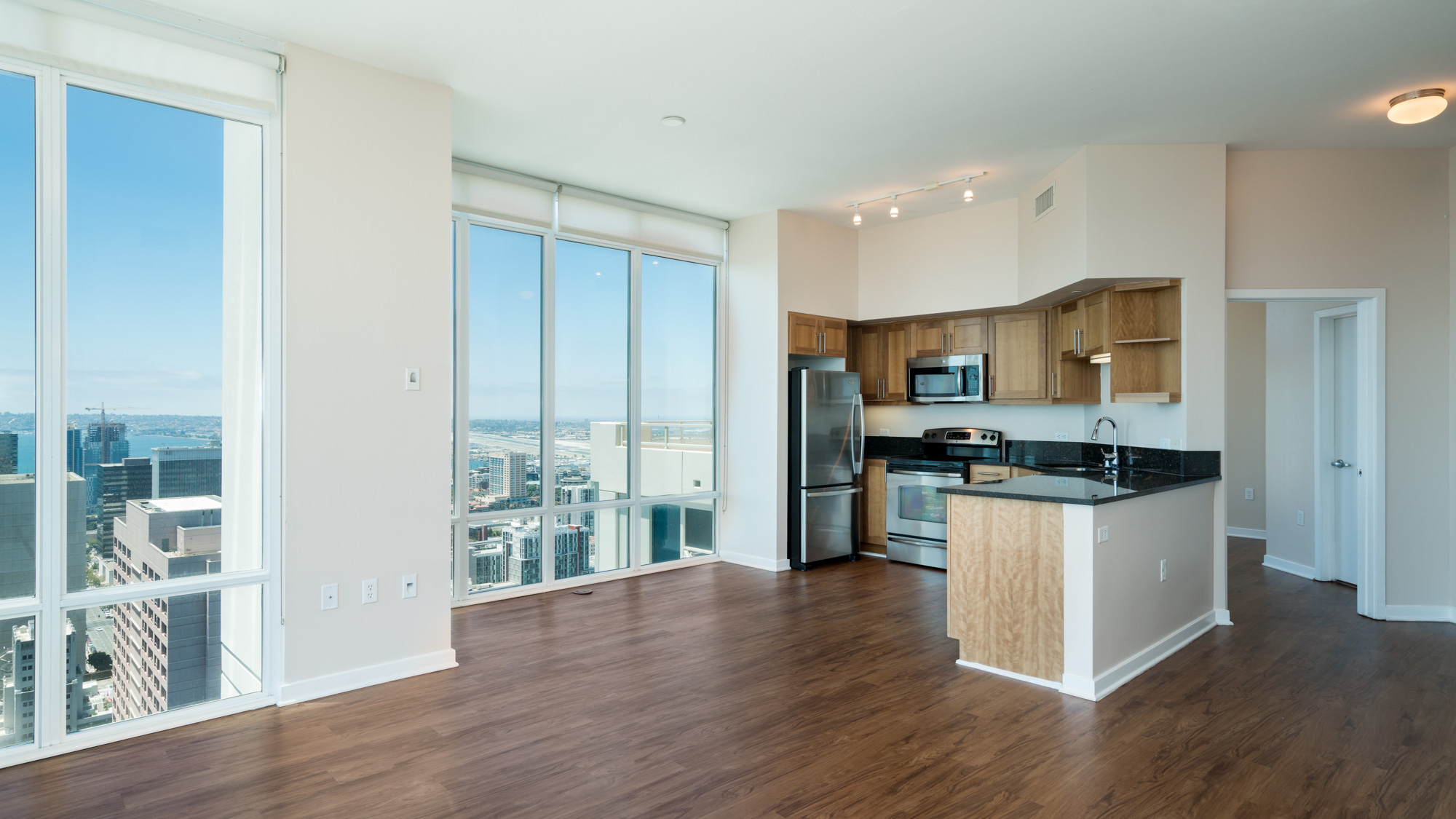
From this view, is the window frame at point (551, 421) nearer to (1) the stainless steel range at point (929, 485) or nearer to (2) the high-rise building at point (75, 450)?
(1) the stainless steel range at point (929, 485)

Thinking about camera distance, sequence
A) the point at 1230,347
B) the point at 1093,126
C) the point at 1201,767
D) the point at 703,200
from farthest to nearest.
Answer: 1. the point at 1230,347
2. the point at 703,200
3. the point at 1093,126
4. the point at 1201,767

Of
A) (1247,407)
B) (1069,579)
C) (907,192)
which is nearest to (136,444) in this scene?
(1069,579)

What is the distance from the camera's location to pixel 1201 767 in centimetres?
275

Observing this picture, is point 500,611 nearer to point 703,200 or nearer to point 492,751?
point 492,751

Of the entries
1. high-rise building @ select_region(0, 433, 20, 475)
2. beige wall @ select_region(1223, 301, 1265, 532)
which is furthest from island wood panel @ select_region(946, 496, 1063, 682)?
beige wall @ select_region(1223, 301, 1265, 532)

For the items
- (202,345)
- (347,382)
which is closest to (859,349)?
(347,382)

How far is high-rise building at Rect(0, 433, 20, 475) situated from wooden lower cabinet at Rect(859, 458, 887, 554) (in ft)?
18.2

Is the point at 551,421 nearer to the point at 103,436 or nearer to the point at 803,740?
the point at 103,436

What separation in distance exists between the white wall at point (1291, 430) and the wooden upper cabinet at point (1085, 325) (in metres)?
1.83

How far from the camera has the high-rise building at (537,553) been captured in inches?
207

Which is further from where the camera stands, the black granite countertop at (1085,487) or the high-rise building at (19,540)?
the black granite countertop at (1085,487)

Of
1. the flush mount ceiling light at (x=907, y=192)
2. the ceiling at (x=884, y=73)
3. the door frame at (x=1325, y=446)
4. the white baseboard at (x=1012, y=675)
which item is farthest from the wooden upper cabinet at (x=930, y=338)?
the white baseboard at (x=1012, y=675)

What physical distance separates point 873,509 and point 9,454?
18.8 ft

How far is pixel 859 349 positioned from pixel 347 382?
481 centimetres
